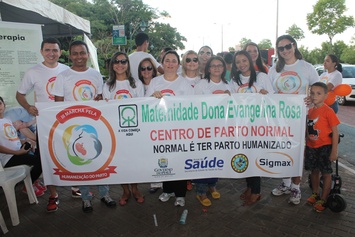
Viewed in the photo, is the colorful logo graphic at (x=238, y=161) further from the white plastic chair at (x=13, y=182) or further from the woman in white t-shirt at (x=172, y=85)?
the white plastic chair at (x=13, y=182)

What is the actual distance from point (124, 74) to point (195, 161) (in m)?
1.50

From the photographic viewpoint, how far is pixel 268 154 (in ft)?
11.9

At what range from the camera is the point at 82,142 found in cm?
359

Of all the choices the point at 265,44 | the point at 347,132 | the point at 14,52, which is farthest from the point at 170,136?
the point at 265,44

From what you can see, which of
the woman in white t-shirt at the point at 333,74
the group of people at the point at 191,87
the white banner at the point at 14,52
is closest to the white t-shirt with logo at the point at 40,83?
the group of people at the point at 191,87

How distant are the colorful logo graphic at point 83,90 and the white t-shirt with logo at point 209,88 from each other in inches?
55.3

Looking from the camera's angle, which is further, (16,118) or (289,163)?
(16,118)

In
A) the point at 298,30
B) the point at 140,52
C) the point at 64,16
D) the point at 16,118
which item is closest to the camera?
the point at 16,118

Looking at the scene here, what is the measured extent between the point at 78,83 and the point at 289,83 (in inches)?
111

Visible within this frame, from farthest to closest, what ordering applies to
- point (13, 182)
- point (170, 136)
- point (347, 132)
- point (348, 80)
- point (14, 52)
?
point (348, 80), point (347, 132), point (14, 52), point (170, 136), point (13, 182)

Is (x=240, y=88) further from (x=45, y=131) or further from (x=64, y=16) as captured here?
(x=64, y=16)

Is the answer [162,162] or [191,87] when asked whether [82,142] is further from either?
[191,87]

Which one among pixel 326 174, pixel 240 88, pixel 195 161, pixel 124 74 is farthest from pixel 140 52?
pixel 326 174

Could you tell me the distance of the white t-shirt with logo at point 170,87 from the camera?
372cm
